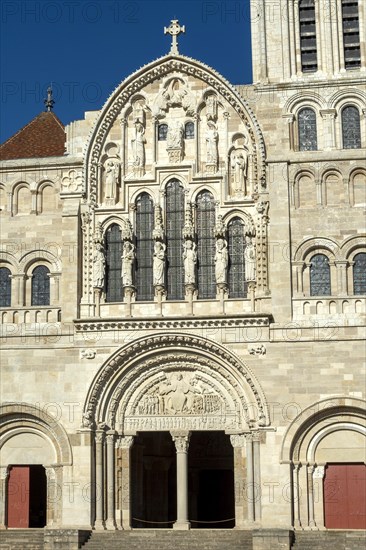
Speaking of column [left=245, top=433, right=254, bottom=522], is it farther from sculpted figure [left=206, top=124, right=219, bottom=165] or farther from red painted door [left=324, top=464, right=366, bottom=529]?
sculpted figure [left=206, top=124, right=219, bottom=165]

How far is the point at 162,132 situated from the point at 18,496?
12651 mm

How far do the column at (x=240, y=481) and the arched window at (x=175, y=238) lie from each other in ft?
16.0

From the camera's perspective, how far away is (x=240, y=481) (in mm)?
31531

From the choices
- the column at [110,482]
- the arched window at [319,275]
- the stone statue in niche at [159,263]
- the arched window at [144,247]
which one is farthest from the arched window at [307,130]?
the column at [110,482]

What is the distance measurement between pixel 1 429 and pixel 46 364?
2.53 m

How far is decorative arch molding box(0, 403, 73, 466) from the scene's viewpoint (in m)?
32.2

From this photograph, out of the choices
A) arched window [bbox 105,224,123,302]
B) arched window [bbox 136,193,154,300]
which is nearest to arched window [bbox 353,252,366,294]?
arched window [bbox 136,193,154,300]

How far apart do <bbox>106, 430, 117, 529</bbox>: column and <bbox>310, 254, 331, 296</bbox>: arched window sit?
770 centimetres

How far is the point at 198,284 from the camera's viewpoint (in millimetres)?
33156

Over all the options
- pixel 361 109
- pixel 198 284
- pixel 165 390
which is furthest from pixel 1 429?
pixel 361 109

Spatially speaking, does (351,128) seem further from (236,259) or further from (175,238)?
(175,238)

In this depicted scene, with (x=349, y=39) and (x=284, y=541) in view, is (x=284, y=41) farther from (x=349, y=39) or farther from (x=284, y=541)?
(x=284, y=541)

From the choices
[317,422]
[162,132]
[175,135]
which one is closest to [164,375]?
[317,422]

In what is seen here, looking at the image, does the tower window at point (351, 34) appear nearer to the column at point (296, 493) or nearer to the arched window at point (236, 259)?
the arched window at point (236, 259)
